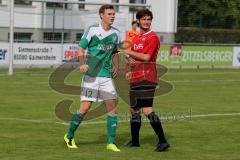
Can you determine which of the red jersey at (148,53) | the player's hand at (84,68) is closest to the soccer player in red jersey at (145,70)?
the red jersey at (148,53)

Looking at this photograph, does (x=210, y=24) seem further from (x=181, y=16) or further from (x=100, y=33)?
(x=100, y=33)

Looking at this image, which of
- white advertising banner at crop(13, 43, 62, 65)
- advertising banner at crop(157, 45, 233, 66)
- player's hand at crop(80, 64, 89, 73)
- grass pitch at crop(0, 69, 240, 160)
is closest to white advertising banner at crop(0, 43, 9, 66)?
white advertising banner at crop(13, 43, 62, 65)

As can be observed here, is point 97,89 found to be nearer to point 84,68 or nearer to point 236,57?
point 84,68

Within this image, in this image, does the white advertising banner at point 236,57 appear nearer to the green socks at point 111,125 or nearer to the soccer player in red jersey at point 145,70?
the soccer player in red jersey at point 145,70

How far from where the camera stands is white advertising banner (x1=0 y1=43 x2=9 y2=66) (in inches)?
1132

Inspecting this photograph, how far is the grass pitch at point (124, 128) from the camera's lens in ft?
33.4

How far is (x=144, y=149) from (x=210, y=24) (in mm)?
43756

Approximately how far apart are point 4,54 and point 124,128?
1667 cm

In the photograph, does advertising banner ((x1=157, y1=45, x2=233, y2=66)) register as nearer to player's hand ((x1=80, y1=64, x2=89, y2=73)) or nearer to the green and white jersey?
the green and white jersey

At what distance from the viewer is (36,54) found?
30156mm

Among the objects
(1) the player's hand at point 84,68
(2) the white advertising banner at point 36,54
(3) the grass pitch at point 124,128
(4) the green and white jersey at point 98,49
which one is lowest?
(3) the grass pitch at point 124,128

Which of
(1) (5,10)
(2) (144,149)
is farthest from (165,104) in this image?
(1) (5,10)

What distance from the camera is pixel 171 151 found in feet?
34.7

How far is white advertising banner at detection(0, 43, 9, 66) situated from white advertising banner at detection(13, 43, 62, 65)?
54cm
